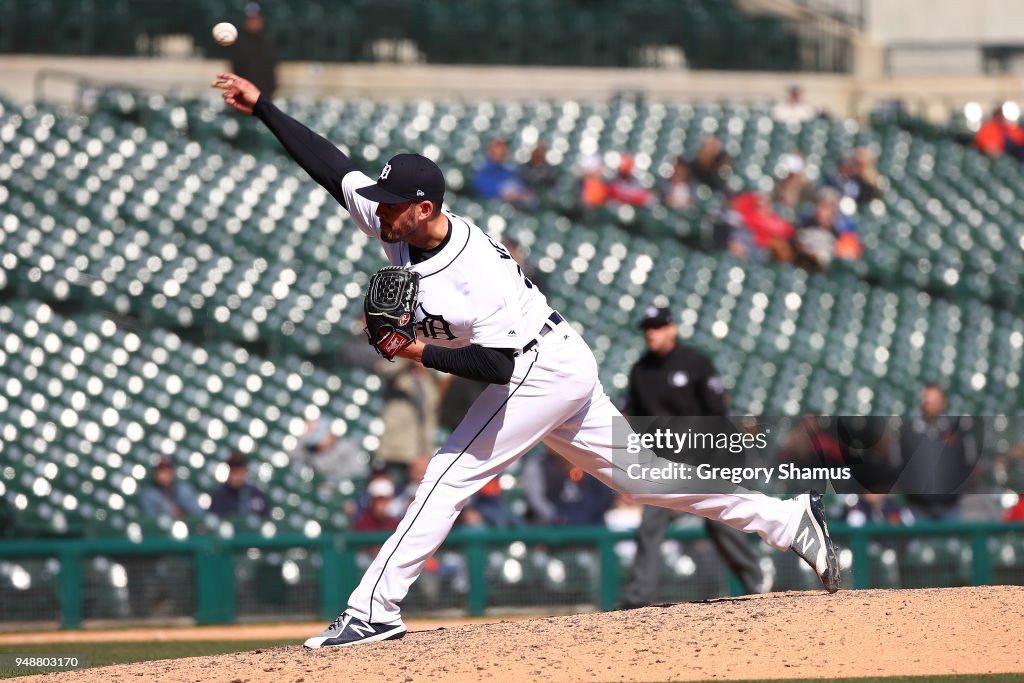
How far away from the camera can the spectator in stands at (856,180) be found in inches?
617

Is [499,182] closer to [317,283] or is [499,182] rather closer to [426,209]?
[317,283]

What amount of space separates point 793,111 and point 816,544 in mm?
11858

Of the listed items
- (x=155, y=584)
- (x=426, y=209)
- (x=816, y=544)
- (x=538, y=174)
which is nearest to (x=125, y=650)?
(x=155, y=584)

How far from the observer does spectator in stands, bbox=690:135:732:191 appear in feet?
49.7

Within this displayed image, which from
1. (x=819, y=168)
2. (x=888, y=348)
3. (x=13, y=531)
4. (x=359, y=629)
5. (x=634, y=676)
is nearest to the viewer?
(x=634, y=676)

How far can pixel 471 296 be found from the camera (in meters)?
5.02

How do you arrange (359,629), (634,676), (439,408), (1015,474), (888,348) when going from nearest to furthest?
1. (634,676)
2. (359,629)
3. (1015,474)
4. (439,408)
5. (888,348)

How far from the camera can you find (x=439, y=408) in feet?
34.9

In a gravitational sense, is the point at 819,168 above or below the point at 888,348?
above

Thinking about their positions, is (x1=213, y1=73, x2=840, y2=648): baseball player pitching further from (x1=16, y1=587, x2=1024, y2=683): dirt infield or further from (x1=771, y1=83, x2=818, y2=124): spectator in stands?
(x1=771, y1=83, x2=818, y2=124): spectator in stands

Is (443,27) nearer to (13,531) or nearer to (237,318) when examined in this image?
(237,318)

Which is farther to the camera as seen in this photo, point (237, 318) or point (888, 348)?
point (888, 348)

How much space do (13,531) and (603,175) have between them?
24.1 feet

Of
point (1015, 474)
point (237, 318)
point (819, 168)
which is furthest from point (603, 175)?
point (1015, 474)
